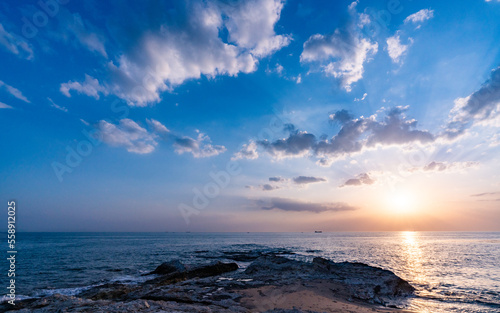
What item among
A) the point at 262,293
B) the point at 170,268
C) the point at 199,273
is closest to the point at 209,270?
the point at 199,273

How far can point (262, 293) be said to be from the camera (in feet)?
49.1

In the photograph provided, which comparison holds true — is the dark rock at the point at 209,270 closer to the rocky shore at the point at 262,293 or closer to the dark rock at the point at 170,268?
the rocky shore at the point at 262,293

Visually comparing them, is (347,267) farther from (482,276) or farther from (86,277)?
(86,277)

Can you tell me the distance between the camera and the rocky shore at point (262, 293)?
1162 cm

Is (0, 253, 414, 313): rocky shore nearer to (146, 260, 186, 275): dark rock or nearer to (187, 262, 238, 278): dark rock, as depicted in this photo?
(187, 262, 238, 278): dark rock

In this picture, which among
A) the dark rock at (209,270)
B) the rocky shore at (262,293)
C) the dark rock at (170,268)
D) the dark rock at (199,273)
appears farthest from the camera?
the dark rock at (170,268)

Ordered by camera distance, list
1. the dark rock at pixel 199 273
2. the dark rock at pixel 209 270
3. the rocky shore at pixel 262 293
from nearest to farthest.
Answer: the rocky shore at pixel 262 293 < the dark rock at pixel 199 273 < the dark rock at pixel 209 270

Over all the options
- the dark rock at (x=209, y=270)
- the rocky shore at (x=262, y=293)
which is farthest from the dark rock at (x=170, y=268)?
the dark rock at (x=209, y=270)

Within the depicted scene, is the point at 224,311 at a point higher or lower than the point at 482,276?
higher

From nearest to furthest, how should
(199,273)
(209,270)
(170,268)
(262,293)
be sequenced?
(262,293) → (199,273) → (209,270) → (170,268)

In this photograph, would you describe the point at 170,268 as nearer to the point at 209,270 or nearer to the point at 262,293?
the point at 209,270

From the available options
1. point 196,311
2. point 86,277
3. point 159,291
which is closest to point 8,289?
point 86,277

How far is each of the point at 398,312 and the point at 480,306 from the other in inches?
327

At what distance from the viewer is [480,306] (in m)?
15.8
